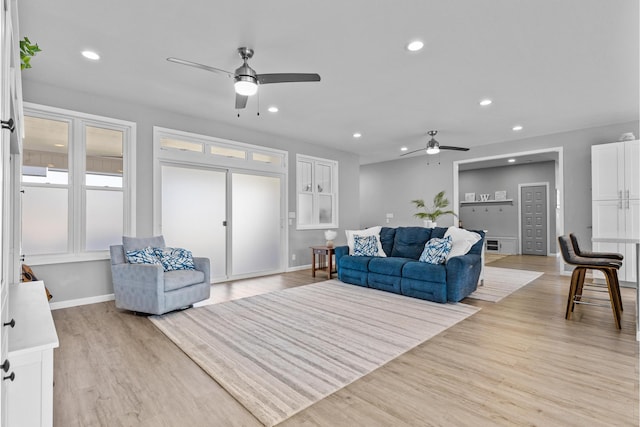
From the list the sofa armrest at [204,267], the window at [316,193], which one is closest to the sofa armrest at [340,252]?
the window at [316,193]

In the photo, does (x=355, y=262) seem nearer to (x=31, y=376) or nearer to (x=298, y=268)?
(x=298, y=268)

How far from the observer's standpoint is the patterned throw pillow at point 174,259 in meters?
3.85

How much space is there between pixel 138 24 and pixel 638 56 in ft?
15.7

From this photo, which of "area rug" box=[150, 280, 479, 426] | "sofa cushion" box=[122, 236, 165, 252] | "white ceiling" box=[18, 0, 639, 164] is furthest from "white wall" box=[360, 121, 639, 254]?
"sofa cushion" box=[122, 236, 165, 252]

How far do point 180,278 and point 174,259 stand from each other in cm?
43

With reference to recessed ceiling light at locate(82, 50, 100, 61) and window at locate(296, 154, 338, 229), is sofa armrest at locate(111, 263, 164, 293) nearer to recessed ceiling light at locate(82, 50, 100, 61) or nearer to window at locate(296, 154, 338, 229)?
recessed ceiling light at locate(82, 50, 100, 61)

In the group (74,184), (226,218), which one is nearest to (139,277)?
(74,184)

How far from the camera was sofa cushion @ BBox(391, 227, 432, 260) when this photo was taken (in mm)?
4727

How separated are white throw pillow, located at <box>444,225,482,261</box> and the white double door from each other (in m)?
3.19

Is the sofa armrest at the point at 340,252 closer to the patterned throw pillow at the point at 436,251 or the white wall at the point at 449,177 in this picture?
the patterned throw pillow at the point at 436,251

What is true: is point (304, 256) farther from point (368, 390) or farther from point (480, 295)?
point (368, 390)

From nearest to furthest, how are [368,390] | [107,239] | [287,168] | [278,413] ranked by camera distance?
[278,413]
[368,390]
[107,239]
[287,168]

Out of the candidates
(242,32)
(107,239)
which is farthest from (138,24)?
(107,239)

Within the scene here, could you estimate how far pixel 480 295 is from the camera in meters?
4.32
